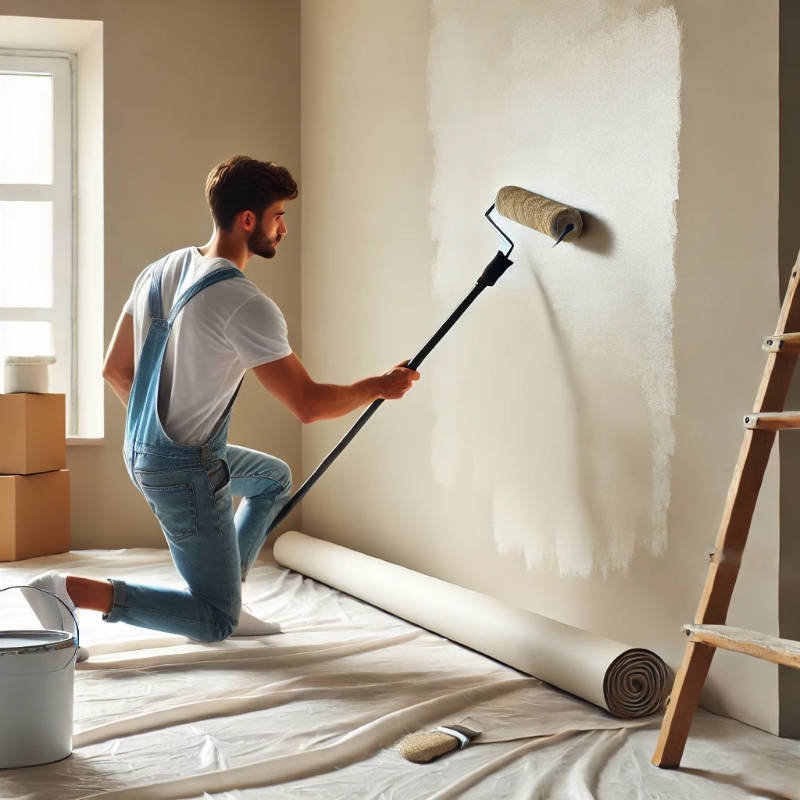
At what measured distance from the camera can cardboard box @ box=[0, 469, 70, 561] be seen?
3795 mm

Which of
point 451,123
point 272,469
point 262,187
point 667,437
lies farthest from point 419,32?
point 667,437

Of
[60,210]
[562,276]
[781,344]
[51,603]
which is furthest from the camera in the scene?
[60,210]

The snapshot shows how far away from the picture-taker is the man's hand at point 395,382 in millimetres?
2395

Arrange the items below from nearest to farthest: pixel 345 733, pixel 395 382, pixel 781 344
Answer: pixel 781 344 < pixel 345 733 < pixel 395 382

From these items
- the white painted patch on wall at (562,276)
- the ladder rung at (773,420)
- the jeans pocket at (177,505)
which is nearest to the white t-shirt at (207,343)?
the jeans pocket at (177,505)

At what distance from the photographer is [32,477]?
3.86 metres

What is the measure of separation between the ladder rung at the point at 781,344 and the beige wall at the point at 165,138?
9.08 feet

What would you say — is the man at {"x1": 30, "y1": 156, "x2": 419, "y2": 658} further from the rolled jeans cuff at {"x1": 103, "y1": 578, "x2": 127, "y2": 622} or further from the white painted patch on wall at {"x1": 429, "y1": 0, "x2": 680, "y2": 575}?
the white painted patch on wall at {"x1": 429, "y1": 0, "x2": 680, "y2": 575}

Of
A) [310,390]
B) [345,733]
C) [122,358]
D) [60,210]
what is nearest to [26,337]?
[60,210]

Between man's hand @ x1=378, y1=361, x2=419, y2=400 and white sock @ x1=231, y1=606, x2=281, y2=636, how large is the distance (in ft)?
2.47

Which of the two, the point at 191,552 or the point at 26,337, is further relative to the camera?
the point at 26,337

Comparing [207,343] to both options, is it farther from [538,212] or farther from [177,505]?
[538,212]

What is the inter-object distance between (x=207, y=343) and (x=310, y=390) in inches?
10.1

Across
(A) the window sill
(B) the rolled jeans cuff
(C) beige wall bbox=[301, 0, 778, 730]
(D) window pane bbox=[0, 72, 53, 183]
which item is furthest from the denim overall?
(D) window pane bbox=[0, 72, 53, 183]
